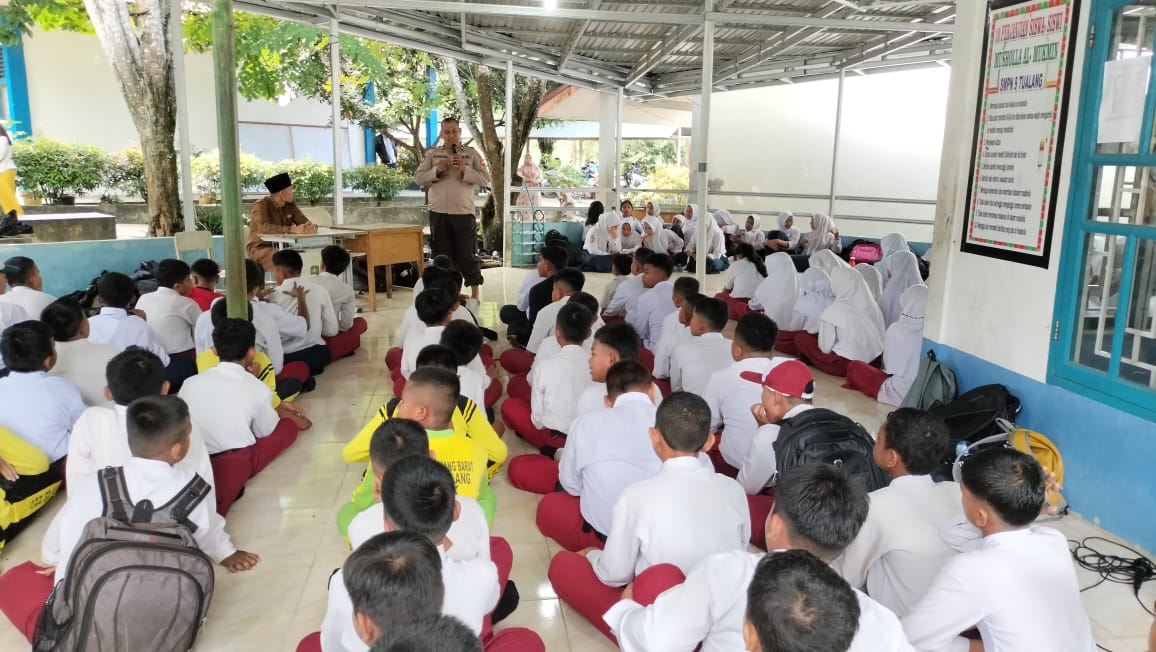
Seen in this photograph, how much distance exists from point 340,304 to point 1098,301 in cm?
489

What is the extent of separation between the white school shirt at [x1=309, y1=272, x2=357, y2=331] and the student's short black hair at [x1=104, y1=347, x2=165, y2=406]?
3069mm

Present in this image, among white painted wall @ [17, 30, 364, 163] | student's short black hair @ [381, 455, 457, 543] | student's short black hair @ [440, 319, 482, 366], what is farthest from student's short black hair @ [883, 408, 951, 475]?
white painted wall @ [17, 30, 364, 163]

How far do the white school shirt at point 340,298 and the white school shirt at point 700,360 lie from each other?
9.41 ft

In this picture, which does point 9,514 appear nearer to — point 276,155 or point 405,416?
point 405,416

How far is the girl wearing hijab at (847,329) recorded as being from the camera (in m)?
5.74

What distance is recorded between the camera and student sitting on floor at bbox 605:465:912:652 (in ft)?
6.07

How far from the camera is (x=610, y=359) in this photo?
359 centimetres

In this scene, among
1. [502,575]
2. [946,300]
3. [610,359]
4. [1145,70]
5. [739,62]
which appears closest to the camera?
[502,575]

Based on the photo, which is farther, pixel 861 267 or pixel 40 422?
pixel 861 267

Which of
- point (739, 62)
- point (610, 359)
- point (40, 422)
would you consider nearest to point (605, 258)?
point (739, 62)

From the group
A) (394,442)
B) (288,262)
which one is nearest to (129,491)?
(394,442)

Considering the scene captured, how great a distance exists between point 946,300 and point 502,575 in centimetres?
317

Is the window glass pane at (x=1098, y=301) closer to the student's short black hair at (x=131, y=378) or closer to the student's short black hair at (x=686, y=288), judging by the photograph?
the student's short black hair at (x=686, y=288)

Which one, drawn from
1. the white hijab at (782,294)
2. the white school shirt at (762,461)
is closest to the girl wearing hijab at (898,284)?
the white hijab at (782,294)
